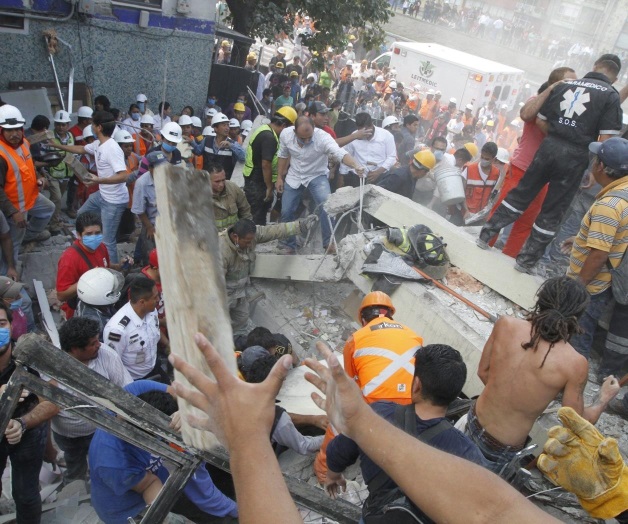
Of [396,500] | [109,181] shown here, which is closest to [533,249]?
[396,500]

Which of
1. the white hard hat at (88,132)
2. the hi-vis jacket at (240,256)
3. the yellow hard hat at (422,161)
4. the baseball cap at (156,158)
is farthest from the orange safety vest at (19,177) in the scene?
the yellow hard hat at (422,161)

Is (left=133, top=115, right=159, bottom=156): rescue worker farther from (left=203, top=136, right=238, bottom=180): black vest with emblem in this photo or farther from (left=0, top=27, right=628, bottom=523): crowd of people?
(left=203, top=136, right=238, bottom=180): black vest with emblem

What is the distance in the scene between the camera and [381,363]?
3.34 metres

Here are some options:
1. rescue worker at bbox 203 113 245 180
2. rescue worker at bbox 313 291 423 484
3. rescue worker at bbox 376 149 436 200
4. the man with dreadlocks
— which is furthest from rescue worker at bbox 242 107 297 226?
the man with dreadlocks

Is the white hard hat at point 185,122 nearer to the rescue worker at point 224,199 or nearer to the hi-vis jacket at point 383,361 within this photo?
the rescue worker at point 224,199

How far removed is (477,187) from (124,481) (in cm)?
644

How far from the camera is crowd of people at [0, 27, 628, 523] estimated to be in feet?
8.04

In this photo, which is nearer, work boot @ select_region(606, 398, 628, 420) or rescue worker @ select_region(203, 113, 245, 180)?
work boot @ select_region(606, 398, 628, 420)

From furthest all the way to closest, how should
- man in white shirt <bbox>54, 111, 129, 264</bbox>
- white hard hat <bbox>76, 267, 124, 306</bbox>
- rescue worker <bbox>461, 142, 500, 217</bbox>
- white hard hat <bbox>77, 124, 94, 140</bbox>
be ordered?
rescue worker <bbox>461, 142, 500, 217</bbox> → white hard hat <bbox>77, 124, 94, 140</bbox> → man in white shirt <bbox>54, 111, 129, 264</bbox> → white hard hat <bbox>76, 267, 124, 306</bbox>

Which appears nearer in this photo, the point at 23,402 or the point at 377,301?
the point at 23,402

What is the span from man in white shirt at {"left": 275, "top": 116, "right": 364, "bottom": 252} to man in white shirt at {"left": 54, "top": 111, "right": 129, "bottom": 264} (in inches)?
78.8

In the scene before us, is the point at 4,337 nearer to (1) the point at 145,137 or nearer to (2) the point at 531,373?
(2) the point at 531,373

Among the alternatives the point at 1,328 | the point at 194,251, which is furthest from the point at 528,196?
the point at 1,328

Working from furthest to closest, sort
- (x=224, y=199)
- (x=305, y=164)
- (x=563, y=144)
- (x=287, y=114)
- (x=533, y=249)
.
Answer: (x=287, y=114) → (x=305, y=164) → (x=224, y=199) → (x=533, y=249) → (x=563, y=144)
